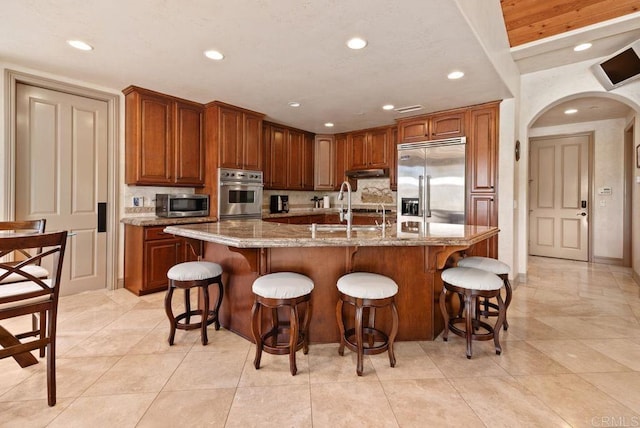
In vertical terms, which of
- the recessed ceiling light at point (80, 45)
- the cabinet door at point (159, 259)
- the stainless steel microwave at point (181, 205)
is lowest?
the cabinet door at point (159, 259)

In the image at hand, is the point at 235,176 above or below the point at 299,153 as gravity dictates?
below

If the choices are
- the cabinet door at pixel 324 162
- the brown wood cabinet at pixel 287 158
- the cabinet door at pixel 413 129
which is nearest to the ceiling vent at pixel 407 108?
the cabinet door at pixel 413 129

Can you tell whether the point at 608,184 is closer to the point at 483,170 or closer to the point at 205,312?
the point at 483,170

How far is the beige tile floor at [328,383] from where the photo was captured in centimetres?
155

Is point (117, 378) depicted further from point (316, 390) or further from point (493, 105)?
point (493, 105)

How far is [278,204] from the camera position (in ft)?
17.1

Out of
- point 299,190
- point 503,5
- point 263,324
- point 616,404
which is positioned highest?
point 503,5

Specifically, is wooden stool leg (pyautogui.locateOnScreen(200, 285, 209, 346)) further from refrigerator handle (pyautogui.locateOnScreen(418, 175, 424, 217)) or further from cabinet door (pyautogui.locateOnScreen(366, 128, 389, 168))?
cabinet door (pyautogui.locateOnScreen(366, 128, 389, 168))

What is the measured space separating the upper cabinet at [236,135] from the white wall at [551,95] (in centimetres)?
Answer: 358

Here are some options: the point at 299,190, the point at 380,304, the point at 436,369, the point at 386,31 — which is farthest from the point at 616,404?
the point at 299,190

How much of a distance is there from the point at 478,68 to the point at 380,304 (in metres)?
2.47

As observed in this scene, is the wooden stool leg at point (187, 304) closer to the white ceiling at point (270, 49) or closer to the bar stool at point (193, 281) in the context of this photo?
the bar stool at point (193, 281)

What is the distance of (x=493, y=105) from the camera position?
3.91 m

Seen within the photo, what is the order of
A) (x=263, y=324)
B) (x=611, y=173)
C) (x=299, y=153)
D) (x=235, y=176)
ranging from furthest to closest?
(x=299, y=153) < (x=611, y=173) < (x=235, y=176) < (x=263, y=324)
